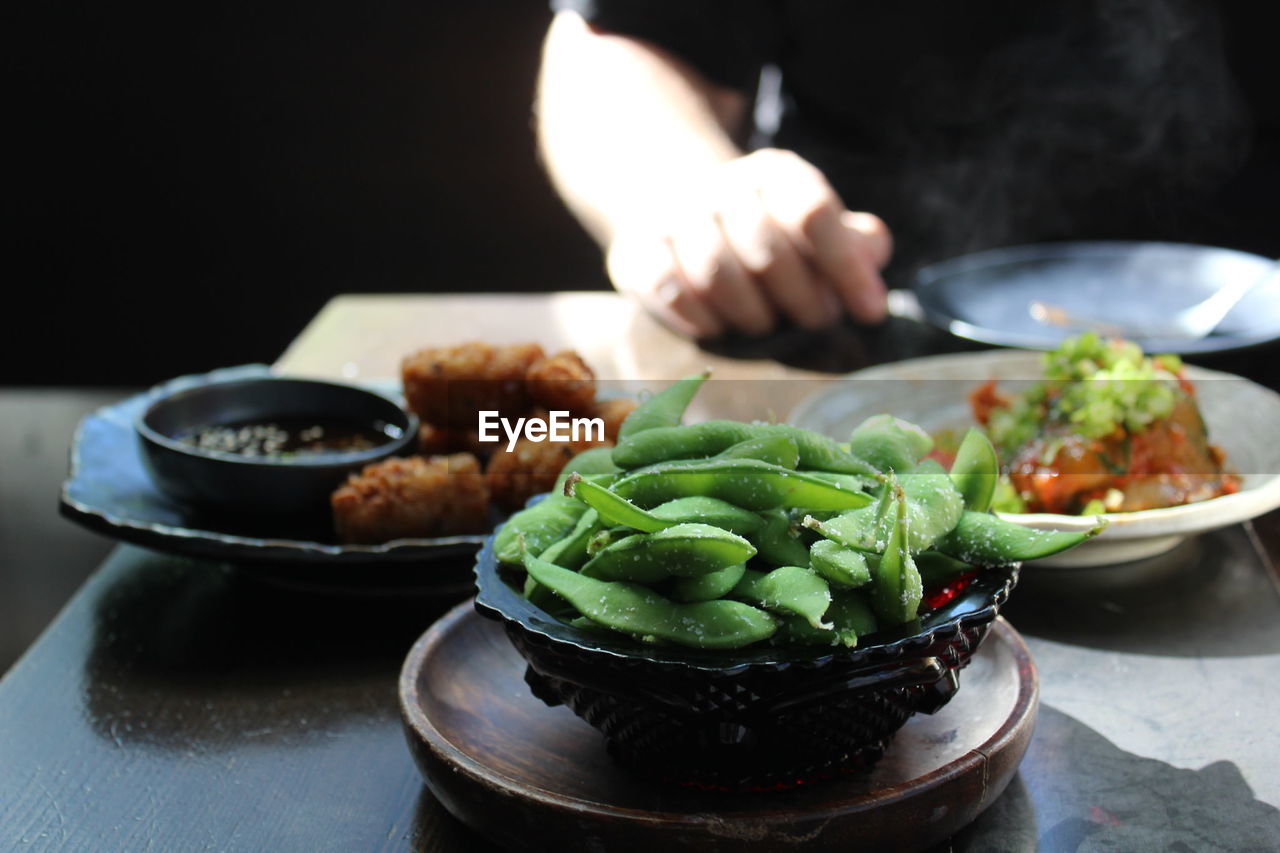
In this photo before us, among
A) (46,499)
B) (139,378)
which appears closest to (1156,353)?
(46,499)

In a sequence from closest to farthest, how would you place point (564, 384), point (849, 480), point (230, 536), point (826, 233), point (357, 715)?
point (849, 480) < point (357, 715) < point (230, 536) < point (564, 384) < point (826, 233)

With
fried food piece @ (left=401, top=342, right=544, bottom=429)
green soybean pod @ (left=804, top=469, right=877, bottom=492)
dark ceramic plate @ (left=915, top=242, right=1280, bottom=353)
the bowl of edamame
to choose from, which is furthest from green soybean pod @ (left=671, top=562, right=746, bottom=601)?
dark ceramic plate @ (left=915, top=242, right=1280, bottom=353)

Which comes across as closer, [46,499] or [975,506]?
[975,506]

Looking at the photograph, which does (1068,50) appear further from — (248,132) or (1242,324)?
(248,132)

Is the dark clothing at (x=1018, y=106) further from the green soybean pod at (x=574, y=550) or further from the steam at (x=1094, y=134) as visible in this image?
the green soybean pod at (x=574, y=550)

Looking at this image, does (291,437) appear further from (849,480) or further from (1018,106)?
(1018,106)

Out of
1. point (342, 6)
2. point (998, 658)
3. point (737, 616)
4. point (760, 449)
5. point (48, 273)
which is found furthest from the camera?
point (48, 273)

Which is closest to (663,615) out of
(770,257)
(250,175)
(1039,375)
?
(1039,375)
